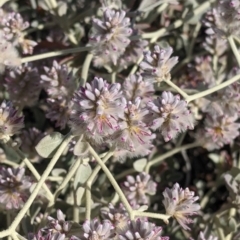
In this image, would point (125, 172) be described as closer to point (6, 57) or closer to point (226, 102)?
point (226, 102)

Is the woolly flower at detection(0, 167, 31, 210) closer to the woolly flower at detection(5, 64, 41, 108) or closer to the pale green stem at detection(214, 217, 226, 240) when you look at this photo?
the woolly flower at detection(5, 64, 41, 108)

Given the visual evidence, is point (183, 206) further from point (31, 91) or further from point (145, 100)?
point (31, 91)

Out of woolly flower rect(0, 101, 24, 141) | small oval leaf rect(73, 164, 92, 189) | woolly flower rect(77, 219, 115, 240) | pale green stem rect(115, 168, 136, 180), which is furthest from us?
pale green stem rect(115, 168, 136, 180)

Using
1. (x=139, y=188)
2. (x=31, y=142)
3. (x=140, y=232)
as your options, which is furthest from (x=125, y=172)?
(x=140, y=232)

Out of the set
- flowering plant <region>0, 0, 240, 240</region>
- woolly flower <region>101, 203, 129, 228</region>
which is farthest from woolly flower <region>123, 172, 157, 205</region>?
woolly flower <region>101, 203, 129, 228</region>

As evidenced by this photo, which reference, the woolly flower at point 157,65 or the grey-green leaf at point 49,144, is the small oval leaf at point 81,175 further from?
the woolly flower at point 157,65

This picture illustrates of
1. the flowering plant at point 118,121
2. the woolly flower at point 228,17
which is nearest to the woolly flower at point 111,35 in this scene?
the flowering plant at point 118,121

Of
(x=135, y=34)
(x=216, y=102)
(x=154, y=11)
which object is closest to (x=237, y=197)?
(x=216, y=102)
